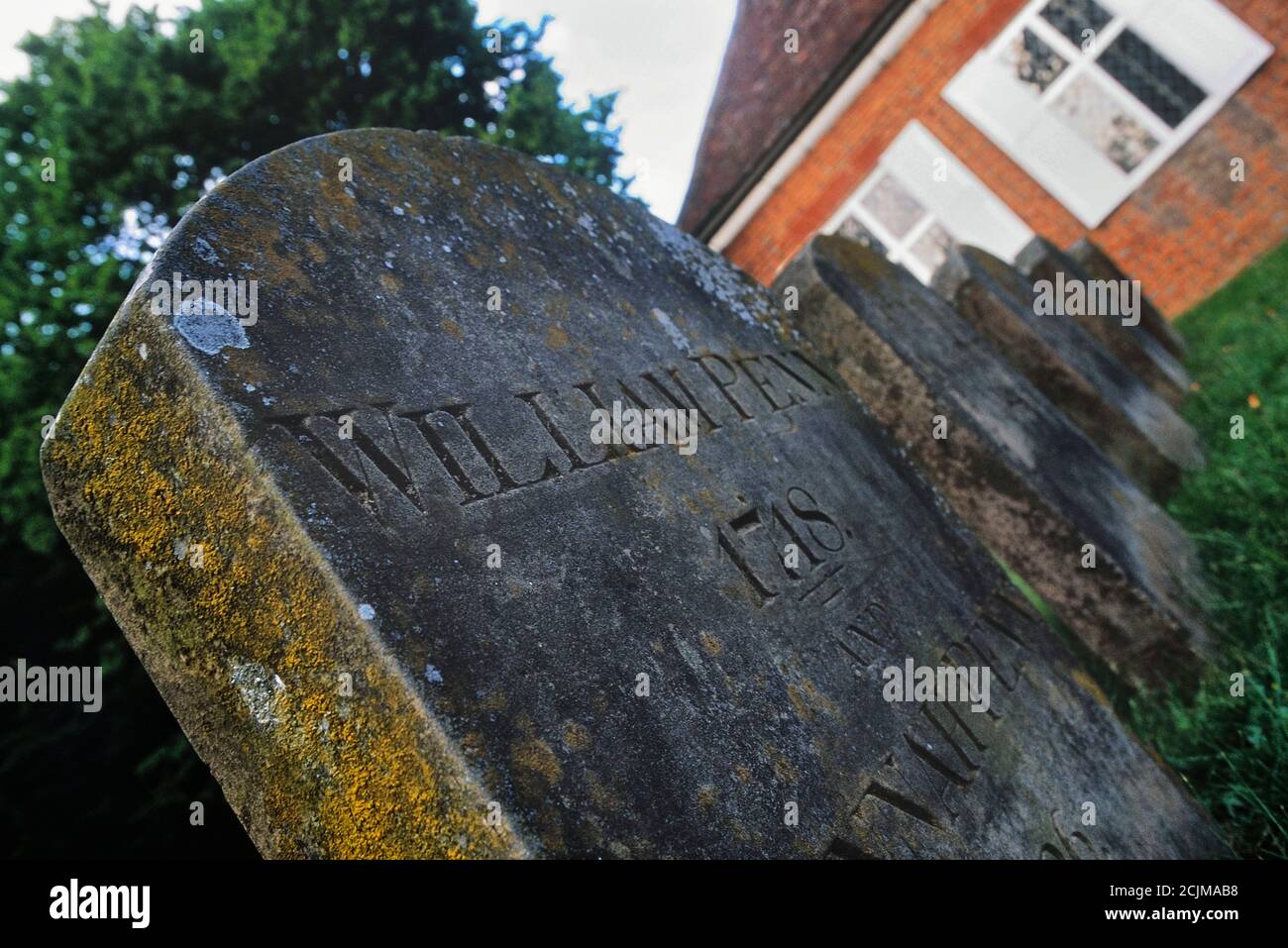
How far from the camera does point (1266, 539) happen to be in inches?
117

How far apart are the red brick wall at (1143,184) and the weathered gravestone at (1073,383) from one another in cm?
428

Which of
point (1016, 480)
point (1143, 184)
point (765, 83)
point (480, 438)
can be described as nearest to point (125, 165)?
point (480, 438)

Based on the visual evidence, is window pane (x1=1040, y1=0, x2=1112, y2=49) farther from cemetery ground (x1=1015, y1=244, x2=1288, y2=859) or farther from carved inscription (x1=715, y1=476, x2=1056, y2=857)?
carved inscription (x1=715, y1=476, x2=1056, y2=857)

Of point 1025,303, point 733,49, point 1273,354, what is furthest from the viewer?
point 733,49

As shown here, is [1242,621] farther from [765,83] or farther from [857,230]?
[765,83]

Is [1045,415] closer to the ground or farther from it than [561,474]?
farther from it

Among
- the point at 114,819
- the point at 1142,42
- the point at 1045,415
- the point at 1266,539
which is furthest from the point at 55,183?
the point at 1142,42

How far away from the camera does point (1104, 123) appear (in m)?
8.75

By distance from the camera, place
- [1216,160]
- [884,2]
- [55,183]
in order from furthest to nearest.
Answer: [884,2] < [1216,160] < [55,183]

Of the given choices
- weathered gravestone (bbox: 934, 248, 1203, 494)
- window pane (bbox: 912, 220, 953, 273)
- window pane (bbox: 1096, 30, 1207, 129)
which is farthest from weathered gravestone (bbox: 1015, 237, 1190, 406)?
window pane (bbox: 912, 220, 953, 273)

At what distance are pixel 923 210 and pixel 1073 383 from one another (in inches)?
267

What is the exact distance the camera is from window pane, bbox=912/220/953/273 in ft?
33.0

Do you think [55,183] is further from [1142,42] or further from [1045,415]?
[1142,42]
